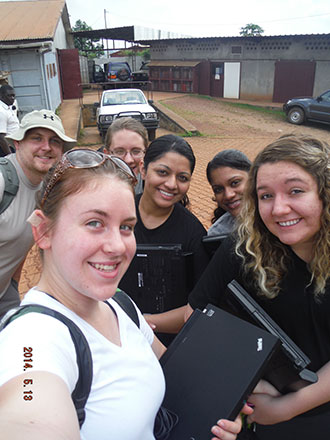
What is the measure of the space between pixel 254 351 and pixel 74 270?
77 cm

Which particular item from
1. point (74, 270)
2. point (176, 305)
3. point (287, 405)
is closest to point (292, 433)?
point (287, 405)

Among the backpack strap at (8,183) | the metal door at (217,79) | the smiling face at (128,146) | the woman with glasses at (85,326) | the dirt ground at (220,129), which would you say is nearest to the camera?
the woman with glasses at (85,326)

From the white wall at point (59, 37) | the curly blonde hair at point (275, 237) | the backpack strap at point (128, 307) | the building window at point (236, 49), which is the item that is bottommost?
the backpack strap at point (128, 307)

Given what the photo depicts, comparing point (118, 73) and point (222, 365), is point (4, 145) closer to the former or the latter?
point (222, 365)

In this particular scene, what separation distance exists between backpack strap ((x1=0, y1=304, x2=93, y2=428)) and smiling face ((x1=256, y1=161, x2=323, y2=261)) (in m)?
1.02

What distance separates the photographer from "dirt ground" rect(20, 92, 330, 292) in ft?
24.3

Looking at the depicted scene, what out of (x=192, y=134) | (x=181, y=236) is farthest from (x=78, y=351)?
(x=192, y=134)

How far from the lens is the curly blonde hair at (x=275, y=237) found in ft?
5.19

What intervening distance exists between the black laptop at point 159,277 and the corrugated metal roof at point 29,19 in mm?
13586

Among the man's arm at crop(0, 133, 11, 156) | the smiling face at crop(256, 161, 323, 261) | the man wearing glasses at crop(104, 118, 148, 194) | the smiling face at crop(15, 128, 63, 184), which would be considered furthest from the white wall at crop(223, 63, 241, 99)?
the smiling face at crop(256, 161, 323, 261)

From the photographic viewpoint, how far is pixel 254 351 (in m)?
1.36

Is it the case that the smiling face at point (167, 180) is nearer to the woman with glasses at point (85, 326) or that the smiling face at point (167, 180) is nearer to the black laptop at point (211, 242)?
the black laptop at point (211, 242)

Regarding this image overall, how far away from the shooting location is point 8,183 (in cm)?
236

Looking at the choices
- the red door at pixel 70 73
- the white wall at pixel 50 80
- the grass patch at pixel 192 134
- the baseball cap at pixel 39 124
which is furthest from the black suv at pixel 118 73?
the baseball cap at pixel 39 124
